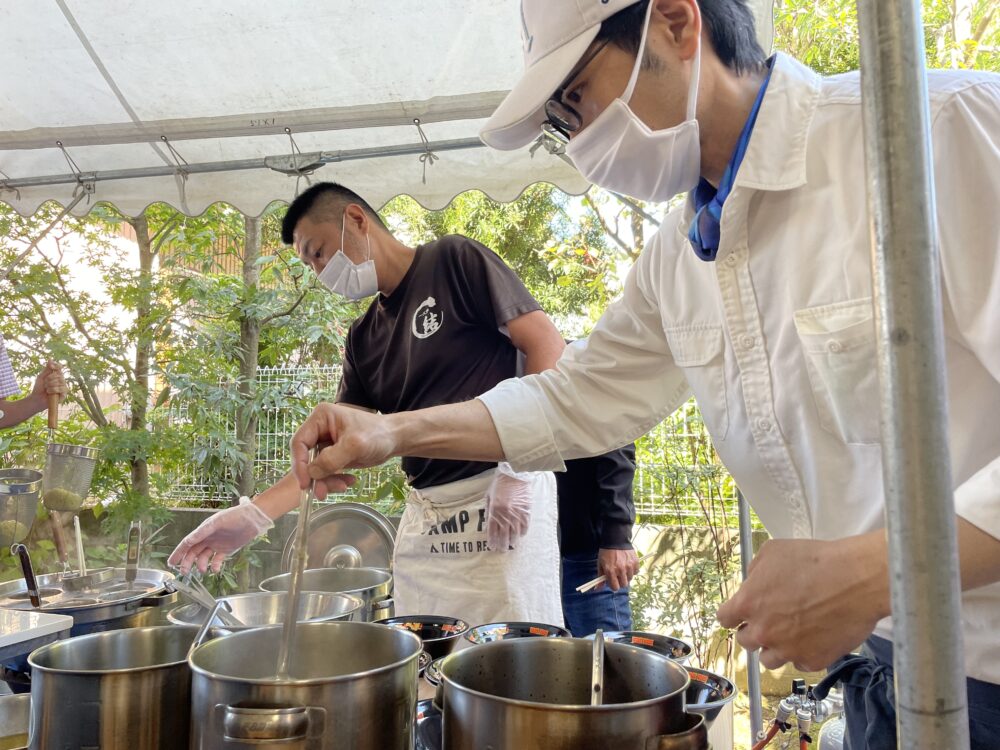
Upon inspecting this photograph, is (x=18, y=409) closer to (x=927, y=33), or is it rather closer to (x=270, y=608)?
(x=270, y=608)

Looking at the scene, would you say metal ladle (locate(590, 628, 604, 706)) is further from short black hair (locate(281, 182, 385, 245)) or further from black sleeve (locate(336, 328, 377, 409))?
short black hair (locate(281, 182, 385, 245))

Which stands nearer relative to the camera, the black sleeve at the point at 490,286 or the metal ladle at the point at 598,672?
the metal ladle at the point at 598,672

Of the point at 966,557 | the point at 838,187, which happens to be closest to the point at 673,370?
the point at 838,187

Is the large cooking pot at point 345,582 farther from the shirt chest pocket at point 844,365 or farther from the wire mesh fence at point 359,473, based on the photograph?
the wire mesh fence at point 359,473

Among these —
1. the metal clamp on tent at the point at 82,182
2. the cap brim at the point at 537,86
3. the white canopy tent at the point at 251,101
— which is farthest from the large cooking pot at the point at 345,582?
the metal clamp on tent at the point at 82,182

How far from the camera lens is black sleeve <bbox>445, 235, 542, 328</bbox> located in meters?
2.38

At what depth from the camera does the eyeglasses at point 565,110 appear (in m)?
1.14

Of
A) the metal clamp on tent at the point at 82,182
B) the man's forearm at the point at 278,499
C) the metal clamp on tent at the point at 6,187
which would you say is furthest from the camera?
the metal clamp on tent at the point at 6,187

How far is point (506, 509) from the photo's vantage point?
220cm

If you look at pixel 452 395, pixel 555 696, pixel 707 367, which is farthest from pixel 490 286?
pixel 555 696

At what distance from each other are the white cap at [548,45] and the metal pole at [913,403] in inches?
27.5

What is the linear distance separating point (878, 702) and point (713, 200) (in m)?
0.77

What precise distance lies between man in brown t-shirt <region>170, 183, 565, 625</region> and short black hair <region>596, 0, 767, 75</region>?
1242 mm

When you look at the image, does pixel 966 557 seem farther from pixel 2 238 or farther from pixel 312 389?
pixel 2 238
